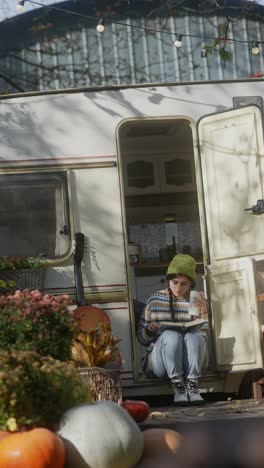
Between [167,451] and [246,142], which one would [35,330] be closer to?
[167,451]

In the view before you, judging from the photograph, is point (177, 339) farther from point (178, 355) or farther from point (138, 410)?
point (138, 410)

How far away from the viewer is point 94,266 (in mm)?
10430

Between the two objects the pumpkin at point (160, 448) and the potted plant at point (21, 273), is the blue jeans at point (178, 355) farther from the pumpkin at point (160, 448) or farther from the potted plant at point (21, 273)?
the pumpkin at point (160, 448)

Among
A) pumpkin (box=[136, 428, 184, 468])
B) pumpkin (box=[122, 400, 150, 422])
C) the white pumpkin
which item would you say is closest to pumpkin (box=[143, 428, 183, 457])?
pumpkin (box=[136, 428, 184, 468])

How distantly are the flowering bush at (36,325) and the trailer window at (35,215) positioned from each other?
2955 millimetres

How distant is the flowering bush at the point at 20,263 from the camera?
33.1ft

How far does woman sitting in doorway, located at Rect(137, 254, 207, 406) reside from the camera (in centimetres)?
980

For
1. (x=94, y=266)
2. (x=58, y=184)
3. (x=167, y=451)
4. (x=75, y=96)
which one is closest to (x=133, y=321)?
(x=94, y=266)

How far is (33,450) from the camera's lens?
5.96 m

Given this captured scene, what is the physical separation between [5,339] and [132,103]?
3883 millimetres

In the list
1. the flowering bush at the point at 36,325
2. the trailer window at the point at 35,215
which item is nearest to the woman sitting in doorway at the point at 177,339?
the trailer window at the point at 35,215

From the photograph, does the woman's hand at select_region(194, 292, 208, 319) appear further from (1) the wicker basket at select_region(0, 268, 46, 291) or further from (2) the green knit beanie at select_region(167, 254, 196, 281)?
(1) the wicker basket at select_region(0, 268, 46, 291)

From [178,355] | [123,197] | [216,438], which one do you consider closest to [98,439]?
[216,438]

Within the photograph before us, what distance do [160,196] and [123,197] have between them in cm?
226
